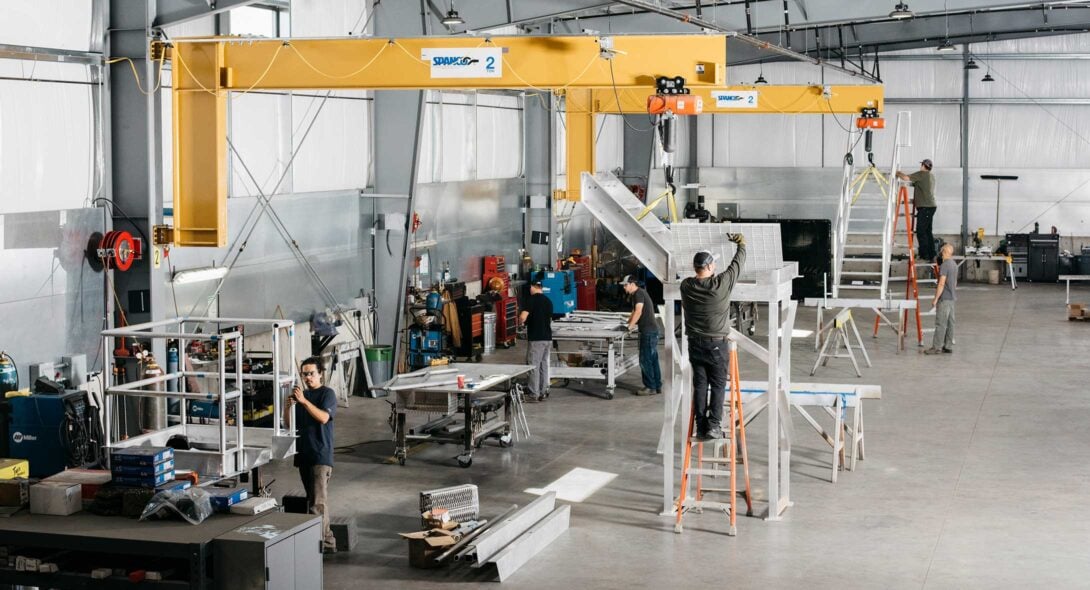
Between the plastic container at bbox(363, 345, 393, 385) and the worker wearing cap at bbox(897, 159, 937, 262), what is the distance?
1038cm

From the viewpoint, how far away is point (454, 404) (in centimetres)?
1240

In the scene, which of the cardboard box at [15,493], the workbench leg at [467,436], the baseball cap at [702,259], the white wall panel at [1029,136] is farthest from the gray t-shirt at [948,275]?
the cardboard box at [15,493]

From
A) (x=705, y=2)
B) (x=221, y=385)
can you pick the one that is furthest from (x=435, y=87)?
(x=705, y=2)

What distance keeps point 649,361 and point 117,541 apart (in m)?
10.0

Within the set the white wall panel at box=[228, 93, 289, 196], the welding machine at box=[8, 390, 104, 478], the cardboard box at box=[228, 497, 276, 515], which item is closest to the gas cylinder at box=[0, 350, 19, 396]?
the welding machine at box=[8, 390, 104, 478]

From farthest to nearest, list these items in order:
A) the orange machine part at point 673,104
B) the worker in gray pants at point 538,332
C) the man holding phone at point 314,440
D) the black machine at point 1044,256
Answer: the black machine at point 1044,256 < the worker in gray pants at point 538,332 < the orange machine part at point 673,104 < the man holding phone at point 314,440

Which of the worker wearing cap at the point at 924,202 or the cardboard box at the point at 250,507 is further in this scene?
the worker wearing cap at the point at 924,202

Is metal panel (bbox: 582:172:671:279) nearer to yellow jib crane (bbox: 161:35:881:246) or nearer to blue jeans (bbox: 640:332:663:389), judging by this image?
yellow jib crane (bbox: 161:35:881:246)

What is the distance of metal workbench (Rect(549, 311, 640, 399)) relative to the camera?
53.5 ft

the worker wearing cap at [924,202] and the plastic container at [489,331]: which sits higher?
the worker wearing cap at [924,202]

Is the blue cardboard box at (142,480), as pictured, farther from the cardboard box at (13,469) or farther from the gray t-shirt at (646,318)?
the gray t-shirt at (646,318)

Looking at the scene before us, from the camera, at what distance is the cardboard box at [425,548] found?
931 centimetres

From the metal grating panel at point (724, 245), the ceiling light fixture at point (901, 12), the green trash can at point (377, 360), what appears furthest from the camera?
the ceiling light fixture at point (901, 12)

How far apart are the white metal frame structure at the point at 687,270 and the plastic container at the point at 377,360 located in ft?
21.8
